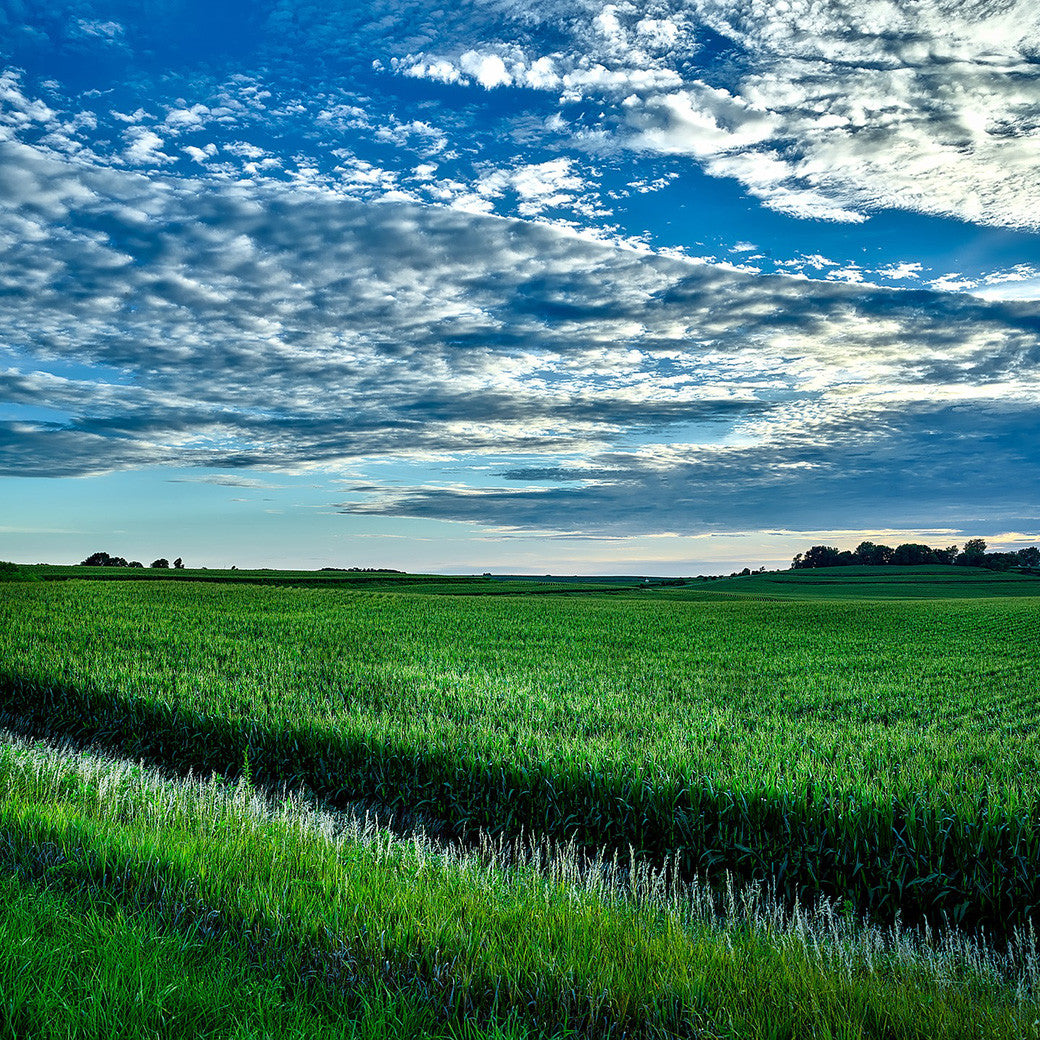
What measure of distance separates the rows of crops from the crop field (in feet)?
0.19

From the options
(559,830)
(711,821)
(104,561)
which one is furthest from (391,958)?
(104,561)

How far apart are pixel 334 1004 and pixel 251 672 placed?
15.2 metres

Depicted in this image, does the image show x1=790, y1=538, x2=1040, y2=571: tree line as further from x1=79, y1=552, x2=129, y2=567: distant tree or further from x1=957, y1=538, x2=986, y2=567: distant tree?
x1=79, y1=552, x2=129, y2=567: distant tree

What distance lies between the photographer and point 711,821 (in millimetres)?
9078

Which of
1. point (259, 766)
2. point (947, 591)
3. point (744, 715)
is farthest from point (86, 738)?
point (947, 591)

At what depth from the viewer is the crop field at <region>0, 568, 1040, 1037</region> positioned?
481cm

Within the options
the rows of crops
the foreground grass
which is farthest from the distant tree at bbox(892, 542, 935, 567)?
the foreground grass

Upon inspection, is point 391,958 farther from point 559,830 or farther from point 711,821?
point 711,821

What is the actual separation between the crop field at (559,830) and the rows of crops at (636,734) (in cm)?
6

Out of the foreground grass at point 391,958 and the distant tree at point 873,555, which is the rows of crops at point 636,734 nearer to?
the foreground grass at point 391,958

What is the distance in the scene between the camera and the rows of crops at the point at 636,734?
325 inches

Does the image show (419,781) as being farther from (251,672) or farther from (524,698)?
(251,672)

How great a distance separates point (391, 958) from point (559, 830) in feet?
16.6

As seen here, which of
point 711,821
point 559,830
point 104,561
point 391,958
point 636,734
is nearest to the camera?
point 391,958
